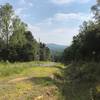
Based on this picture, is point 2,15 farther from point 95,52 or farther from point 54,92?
point 54,92

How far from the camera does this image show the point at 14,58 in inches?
3863

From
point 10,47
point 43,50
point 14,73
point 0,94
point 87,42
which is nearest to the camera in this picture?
point 0,94

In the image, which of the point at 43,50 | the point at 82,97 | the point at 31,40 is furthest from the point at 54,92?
the point at 43,50

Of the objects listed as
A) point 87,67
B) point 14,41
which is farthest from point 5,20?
point 87,67

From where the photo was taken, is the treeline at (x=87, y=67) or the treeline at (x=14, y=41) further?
the treeline at (x=14, y=41)

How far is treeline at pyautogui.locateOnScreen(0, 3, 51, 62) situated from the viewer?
289ft

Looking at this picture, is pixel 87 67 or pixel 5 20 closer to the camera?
pixel 87 67

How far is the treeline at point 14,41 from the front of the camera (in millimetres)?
88125

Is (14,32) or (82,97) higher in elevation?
(14,32)

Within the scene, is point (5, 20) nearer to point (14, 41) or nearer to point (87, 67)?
point (14, 41)

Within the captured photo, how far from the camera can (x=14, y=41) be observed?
88.6 meters

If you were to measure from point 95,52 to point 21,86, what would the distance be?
47718 millimetres

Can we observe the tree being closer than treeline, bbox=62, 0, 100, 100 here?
No

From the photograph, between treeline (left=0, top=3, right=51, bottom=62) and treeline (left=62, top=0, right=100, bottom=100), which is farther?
treeline (left=0, top=3, right=51, bottom=62)
